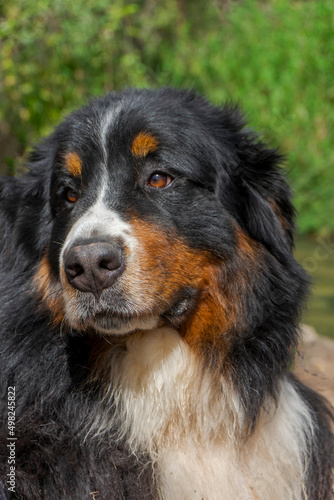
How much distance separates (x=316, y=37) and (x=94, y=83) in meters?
3.78

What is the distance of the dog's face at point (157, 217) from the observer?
103 inches

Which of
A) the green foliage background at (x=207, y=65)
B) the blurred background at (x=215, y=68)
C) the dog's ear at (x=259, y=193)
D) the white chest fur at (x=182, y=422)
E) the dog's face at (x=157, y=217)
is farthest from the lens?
the green foliage background at (x=207, y=65)

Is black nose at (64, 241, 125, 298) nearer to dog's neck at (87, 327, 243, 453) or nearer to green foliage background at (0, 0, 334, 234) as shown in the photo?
dog's neck at (87, 327, 243, 453)

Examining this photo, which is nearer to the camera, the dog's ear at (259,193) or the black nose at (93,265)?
the black nose at (93,265)

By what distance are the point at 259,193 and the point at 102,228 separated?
0.95m

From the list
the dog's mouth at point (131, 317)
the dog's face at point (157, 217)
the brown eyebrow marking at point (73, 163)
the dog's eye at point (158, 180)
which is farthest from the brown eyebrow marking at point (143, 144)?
the dog's mouth at point (131, 317)

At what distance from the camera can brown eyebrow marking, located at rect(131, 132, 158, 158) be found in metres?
2.91

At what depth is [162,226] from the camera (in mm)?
2785

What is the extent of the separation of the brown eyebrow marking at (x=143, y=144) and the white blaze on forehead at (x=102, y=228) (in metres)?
0.35

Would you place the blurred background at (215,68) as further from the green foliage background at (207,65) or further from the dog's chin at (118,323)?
the dog's chin at (118,323)

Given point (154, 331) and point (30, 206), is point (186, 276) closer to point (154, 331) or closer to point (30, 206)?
point (154, 331)

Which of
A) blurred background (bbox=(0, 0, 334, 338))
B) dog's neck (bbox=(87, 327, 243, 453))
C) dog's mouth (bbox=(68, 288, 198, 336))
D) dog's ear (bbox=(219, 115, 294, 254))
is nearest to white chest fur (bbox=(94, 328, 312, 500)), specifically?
dog's neck (bbox=(87, 327, 243, 453))

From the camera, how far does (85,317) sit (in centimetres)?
267

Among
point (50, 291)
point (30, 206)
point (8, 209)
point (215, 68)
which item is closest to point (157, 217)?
point (50, 291)
